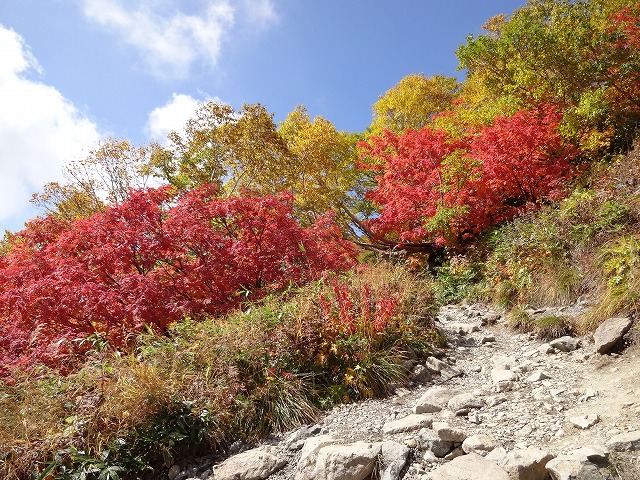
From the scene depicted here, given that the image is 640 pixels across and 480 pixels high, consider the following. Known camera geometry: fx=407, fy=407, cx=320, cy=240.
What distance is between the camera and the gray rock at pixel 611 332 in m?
4.32

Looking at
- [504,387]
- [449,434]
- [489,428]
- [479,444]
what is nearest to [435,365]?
[504,387]

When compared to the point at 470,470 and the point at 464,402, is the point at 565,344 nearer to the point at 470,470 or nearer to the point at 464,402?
the point at 464,402

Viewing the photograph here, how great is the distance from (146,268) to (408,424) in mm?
4538

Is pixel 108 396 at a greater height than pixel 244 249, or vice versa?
pixel 244 249

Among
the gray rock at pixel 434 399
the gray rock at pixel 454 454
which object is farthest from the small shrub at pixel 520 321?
the gray rock at pixel 454 454

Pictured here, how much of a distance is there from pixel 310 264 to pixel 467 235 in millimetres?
4862

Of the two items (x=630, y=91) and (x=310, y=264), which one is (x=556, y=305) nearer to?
(x=310, y=264)

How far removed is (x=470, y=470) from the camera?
281cm

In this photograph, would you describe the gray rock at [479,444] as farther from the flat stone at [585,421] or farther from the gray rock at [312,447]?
the gray rock at [312,447]

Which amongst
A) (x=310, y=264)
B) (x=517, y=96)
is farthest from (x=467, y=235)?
(x=310, y=264)

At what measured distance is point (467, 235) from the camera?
32.2 ft

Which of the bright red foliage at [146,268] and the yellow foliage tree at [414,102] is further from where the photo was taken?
the yellow foliage tree at [414,102]

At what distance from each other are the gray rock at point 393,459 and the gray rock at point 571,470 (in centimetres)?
100

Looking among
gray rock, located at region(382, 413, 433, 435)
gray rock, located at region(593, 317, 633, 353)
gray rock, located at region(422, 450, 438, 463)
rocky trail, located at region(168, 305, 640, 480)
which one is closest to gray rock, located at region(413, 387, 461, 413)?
rocky trail, located at region(168, 305, 640, 480)
